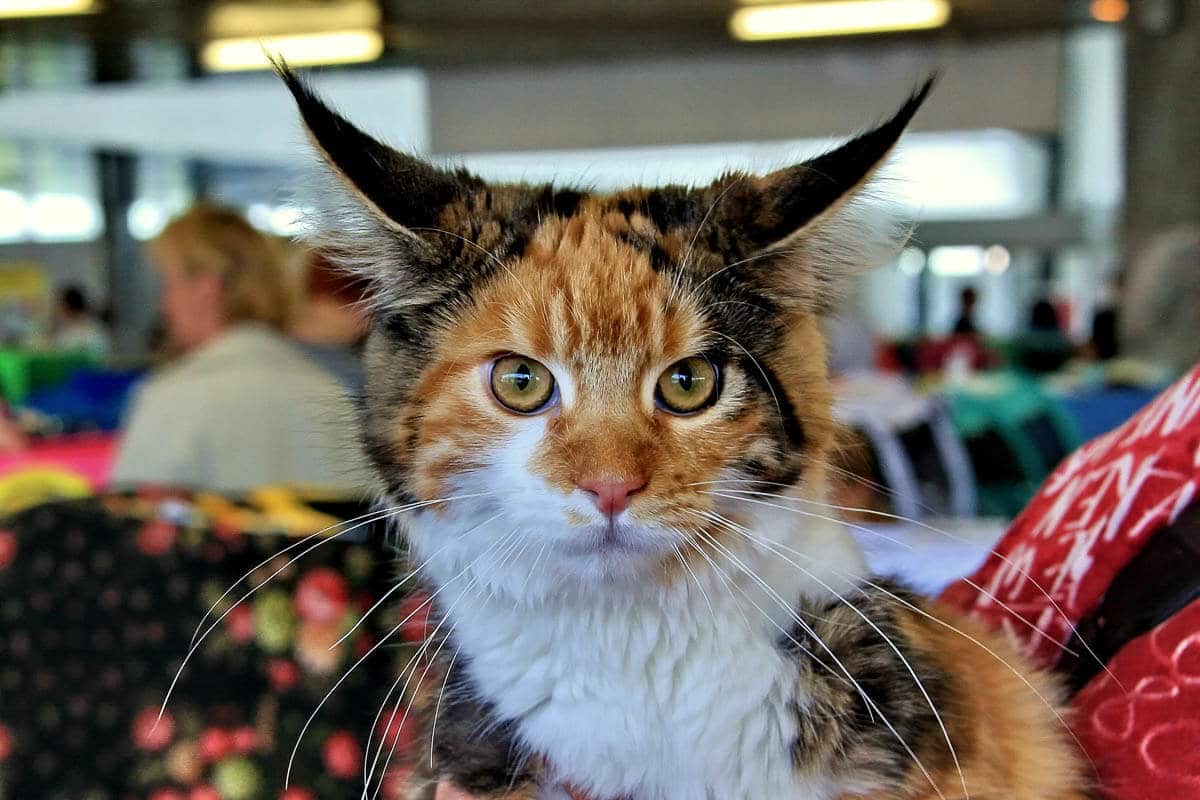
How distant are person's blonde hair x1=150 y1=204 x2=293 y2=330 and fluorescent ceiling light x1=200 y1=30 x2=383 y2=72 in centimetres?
412

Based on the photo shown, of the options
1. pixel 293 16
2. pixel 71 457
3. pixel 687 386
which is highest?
pixel 293 16

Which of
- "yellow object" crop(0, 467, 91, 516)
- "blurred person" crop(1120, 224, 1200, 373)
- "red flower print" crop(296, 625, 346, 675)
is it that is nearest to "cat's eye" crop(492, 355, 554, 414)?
"red flower print" crop(296, 625, 346, 675)

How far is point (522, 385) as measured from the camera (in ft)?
3.20

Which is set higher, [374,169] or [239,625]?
[374,169]

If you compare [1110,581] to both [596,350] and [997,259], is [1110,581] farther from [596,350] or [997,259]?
[997,259]

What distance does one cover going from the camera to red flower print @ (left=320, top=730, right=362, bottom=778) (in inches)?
58.6

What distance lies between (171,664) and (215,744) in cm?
13

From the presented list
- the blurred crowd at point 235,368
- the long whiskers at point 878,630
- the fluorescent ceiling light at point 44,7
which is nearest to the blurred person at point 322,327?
the blurred crowd at point 235,368

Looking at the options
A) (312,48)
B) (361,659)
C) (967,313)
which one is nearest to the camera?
(361,659)

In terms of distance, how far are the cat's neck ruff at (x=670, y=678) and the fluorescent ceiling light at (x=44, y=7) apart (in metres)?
6.84

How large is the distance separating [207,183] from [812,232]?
11629 millimetres

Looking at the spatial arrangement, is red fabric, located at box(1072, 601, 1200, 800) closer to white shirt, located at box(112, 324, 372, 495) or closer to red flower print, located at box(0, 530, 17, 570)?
red flower print, located at box(0, 530, 17, 570)

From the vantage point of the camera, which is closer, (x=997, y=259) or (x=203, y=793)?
(x=203, y=793)

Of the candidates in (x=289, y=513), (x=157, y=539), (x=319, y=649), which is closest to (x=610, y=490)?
(x=319, y=649)
